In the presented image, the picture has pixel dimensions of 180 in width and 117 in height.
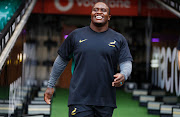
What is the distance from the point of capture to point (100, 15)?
2.75 meters

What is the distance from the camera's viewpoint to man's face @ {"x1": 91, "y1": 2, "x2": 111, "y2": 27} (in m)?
2.74

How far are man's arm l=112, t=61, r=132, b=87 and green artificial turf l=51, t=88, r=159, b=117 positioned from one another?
4.32m

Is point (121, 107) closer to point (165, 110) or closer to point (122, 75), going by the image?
point (165, 110)

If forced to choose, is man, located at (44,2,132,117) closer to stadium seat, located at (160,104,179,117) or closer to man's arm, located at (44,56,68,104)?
man's arm, located at (44,56,68,104)

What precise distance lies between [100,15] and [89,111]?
2.32ft

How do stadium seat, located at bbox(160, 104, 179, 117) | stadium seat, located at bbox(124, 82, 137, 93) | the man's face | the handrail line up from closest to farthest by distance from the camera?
the man's face
the handrail
stadium seat, located at bbox(160, 104, 179, 117)
stadium seat, located at bbox(124, 82, 137, 93)

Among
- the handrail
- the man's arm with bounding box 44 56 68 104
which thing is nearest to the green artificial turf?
the handrail

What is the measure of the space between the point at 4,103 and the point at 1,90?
280 mm

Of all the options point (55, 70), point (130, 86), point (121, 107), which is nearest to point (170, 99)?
point (121, 107)

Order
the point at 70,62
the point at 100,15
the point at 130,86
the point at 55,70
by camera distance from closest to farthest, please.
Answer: the point at 100,15
the point at 55,70
the point at 70,62
the point at 130,86

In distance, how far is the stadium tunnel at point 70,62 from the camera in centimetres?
514

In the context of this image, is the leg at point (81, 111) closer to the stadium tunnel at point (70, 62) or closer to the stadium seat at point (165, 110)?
the stadium tunnel at point (70, 62)

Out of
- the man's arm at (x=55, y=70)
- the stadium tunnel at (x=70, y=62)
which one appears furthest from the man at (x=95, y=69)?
the stadium tunnel at (x=70, y=62)

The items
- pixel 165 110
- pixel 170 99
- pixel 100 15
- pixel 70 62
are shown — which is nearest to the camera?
pixel 100 15
